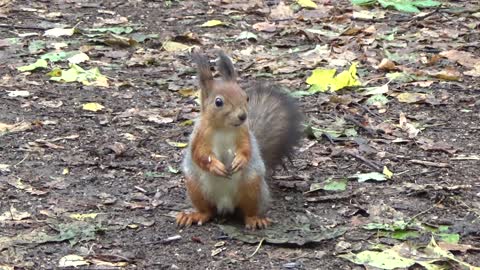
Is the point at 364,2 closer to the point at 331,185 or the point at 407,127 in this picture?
the point at 407,127

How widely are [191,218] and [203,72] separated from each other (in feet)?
2.17

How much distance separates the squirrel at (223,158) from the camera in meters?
3.84

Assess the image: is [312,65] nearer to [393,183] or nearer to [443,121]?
[443,121]

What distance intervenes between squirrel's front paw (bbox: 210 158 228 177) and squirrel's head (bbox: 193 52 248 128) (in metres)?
0.15

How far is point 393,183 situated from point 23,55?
3.22 meters

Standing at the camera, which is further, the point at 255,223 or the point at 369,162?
the point at 369,162

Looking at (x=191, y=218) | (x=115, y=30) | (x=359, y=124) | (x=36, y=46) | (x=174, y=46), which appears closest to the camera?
(x=191, y=218)

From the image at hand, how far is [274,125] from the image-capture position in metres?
4.46

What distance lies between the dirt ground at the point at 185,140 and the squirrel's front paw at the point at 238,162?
329 millimetres

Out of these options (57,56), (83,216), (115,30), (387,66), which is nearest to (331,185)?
(83,216)

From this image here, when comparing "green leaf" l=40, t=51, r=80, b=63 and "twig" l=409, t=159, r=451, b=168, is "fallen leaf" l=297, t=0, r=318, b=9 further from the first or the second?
"twig" l=409, t=159, r=451, b=168

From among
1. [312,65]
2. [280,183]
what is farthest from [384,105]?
[280,183]

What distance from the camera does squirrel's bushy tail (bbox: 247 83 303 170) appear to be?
4.42 metres

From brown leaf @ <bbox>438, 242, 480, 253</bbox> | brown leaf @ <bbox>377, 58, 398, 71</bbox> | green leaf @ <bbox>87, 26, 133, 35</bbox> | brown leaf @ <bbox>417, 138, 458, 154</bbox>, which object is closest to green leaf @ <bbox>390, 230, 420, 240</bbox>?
brown leaf @ <bbox>438, 242, 480, 253</bbox>
